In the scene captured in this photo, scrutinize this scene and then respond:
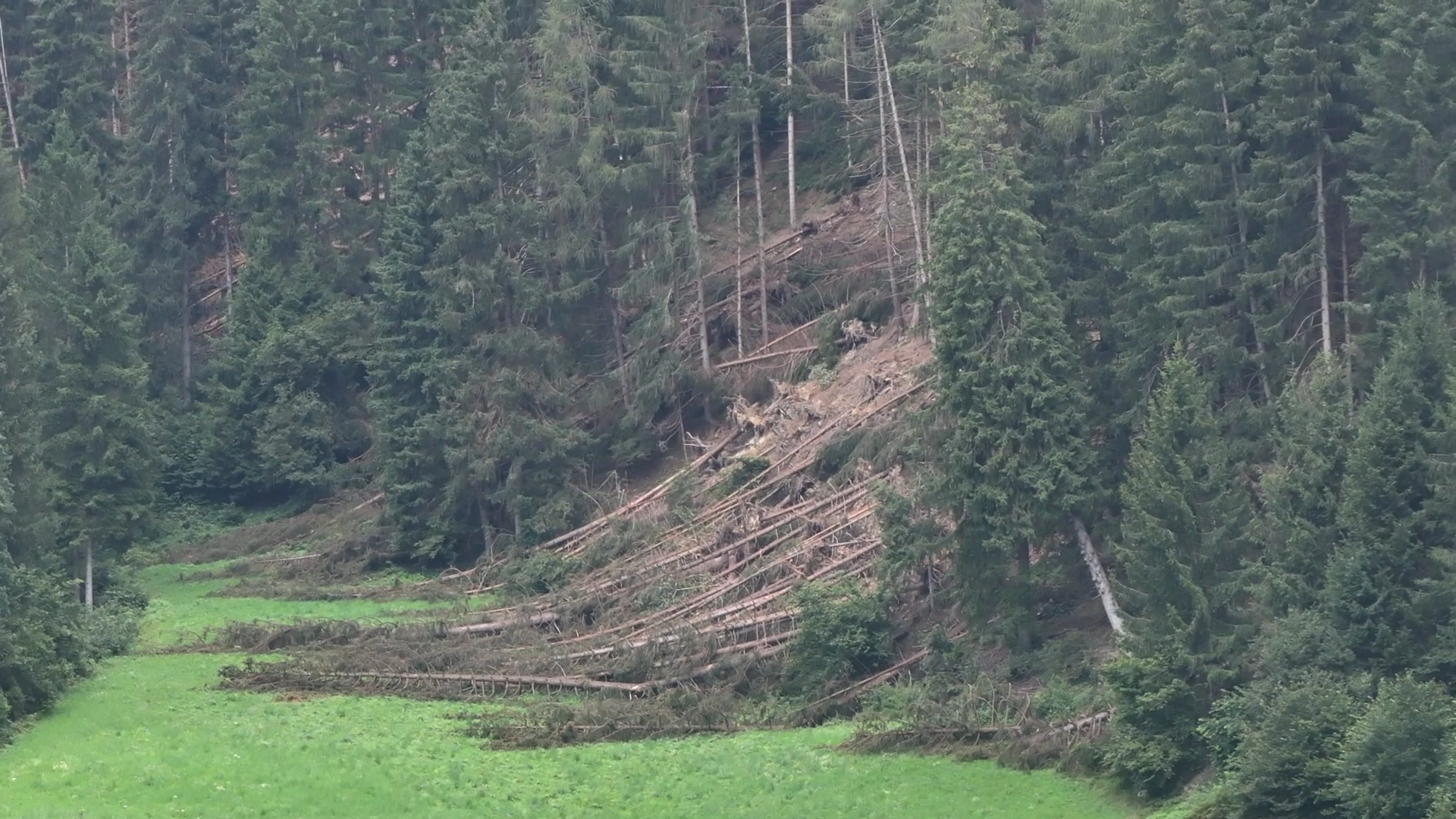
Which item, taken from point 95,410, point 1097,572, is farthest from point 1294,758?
point 95,410

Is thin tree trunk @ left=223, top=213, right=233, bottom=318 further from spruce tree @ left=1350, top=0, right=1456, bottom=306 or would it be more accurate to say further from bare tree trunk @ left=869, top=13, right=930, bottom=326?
spruce tree @ left=1350, top=0, right=1456, bottom=306

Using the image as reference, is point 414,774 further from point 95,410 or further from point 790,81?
point 790,81

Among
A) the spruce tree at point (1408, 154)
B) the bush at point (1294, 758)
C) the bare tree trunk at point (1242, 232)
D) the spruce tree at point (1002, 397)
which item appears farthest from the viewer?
the bare tree trunk at point (1242, 232)

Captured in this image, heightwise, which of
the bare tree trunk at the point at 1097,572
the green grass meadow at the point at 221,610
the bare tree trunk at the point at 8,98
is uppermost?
the bare tree trunk at the point at 8,98

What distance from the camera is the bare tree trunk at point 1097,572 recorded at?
39094mm

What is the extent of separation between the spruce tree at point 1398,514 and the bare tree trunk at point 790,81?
3015 cm

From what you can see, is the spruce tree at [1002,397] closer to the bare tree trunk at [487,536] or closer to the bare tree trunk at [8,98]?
the bare tree trunk at [487,536]

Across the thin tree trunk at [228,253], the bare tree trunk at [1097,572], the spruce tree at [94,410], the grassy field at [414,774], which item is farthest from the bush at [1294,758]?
the thin tree trunk at [228,253]

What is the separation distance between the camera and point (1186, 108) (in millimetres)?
42312

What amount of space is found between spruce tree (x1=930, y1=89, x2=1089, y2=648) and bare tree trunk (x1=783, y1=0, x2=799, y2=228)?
19.1 metres

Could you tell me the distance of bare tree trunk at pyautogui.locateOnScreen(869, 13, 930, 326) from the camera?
5166 cm

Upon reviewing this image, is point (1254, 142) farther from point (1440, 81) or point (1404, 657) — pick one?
point (1404, 657)

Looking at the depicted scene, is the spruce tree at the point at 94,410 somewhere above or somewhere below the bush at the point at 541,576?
above

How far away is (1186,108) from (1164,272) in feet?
11.8
